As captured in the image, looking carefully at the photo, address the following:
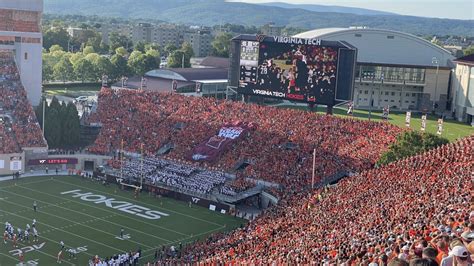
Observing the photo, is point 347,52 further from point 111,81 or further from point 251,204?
point 111,81

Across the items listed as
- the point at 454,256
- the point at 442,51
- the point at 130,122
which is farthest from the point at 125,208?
the point at 442,51

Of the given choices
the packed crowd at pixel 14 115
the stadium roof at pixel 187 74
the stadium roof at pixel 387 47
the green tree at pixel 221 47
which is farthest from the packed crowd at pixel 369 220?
the green tree at pixel 221 47

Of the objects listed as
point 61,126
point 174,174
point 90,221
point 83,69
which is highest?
point 83,69

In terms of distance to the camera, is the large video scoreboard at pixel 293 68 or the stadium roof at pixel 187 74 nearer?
the large video scoreboard at pixel 293 68

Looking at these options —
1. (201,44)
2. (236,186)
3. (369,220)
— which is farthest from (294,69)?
(201,44)

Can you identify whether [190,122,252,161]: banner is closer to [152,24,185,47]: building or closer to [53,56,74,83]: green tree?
[53,56,74,83]: green tree

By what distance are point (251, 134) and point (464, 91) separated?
28.2 metres

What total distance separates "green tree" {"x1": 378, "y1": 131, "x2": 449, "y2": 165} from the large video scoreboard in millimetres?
7148

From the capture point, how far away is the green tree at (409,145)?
40844 millimetres

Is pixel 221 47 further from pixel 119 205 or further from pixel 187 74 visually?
pixel 119 205

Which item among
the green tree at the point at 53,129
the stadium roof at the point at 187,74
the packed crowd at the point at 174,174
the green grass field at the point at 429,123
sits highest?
the stadium roof at the point at 187,74

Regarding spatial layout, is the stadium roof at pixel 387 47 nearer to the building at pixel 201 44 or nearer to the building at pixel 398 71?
the building at pixel 398 71

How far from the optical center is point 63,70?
95.1m

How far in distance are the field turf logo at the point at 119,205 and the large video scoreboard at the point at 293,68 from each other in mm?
14851
